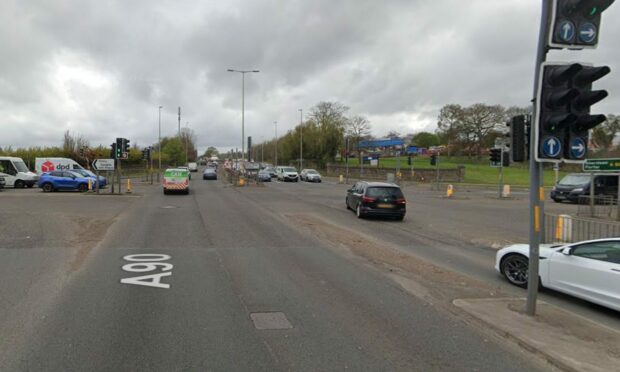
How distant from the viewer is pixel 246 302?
22.9 ft

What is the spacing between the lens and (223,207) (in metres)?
23.2

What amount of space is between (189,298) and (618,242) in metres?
6.38

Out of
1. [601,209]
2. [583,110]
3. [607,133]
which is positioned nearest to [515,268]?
[583,110]

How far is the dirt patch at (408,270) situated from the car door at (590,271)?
0.99 m

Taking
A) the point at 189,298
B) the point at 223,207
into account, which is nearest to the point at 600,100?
the point at 189,298

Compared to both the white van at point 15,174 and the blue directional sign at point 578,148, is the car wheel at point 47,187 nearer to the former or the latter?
the white van at point 15,174

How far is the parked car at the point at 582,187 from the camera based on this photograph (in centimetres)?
3111

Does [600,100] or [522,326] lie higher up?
[600,100]

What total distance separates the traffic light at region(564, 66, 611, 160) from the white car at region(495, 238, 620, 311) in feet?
6.96

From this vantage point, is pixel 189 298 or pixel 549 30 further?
pixel 189 298

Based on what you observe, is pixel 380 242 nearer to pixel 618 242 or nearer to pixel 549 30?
pixel 618 242

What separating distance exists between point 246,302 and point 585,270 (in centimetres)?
511

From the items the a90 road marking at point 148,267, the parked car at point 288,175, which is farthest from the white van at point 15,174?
the a90 road marking at point 148,267

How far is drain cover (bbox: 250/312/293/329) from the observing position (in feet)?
19.4
